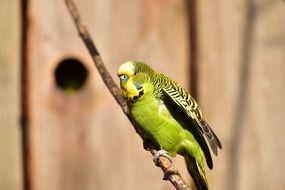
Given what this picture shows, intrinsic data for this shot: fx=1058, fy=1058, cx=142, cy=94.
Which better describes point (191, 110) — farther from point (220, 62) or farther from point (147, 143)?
point (220, 62)

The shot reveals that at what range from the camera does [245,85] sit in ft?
17.6

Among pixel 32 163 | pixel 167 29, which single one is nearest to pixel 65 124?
pixel 32 163

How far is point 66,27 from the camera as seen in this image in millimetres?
5379

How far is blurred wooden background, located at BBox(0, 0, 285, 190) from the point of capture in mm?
5355

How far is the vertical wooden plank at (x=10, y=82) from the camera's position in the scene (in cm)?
533

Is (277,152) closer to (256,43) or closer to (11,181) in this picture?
(256,43)

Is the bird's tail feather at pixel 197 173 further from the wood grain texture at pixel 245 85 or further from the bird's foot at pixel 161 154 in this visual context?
the wood grain texture at pixel 245 85

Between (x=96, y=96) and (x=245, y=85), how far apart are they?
2.50ft

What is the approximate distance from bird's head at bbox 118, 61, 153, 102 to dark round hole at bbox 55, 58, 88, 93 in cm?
73

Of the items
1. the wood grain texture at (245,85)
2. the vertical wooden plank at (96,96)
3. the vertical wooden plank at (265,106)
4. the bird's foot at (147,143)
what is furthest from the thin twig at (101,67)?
the vertical wooden plank at (265,106)

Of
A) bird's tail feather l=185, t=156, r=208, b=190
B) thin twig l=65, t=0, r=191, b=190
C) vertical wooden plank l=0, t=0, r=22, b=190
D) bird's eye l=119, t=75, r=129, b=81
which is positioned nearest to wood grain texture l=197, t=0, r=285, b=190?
bird's tail feather l=185, t=156, r=208, b=190

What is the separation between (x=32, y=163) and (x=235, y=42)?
120 cm

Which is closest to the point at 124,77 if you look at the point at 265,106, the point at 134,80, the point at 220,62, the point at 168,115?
the point at 134,80

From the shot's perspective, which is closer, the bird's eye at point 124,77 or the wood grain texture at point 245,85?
the bird's eye at point 124,77
